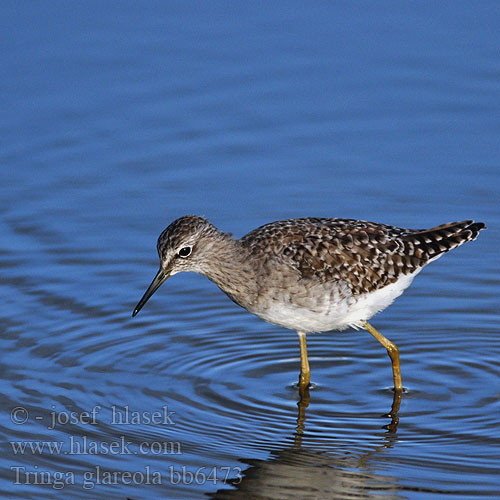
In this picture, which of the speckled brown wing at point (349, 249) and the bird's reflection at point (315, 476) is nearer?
the bird's reflection at point (315, 476)

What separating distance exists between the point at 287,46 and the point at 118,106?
310 centimetres

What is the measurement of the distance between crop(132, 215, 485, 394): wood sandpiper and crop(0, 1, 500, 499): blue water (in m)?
0.74

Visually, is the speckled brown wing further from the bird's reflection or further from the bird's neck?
the bird's reflection

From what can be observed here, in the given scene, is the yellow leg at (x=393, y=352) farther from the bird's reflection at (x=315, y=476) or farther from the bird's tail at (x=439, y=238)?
the bird's reflection at (x=315, y=476)

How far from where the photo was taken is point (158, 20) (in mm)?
20141

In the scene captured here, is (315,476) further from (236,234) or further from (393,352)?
(236,234)

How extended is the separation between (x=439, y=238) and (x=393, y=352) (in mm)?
1426

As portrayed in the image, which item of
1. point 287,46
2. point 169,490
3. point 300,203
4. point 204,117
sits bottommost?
point 169,490

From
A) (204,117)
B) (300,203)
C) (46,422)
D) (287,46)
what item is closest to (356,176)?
(300,203)

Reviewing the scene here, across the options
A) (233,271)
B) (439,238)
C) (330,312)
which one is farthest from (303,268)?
(439,238)

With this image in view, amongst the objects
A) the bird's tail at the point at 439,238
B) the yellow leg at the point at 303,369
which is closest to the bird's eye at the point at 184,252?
the yellow leg at the point at 303,369

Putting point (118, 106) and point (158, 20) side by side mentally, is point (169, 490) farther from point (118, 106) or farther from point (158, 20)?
Answer: point (158, 20)

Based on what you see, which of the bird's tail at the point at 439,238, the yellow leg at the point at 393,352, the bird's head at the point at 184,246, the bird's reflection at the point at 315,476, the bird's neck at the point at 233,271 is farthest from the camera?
the bird's tail at the point at 439,238

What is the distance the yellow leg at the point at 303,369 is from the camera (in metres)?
12.4
